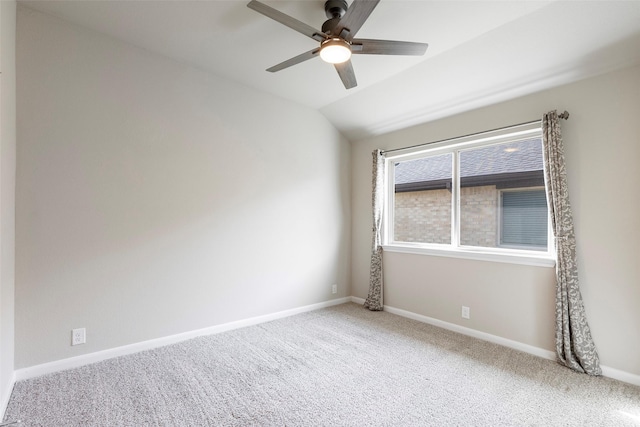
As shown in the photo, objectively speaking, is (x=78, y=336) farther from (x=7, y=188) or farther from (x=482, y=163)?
(x=482, y=163)

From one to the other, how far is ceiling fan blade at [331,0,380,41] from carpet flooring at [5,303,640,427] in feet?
7.74

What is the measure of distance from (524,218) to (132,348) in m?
3.81

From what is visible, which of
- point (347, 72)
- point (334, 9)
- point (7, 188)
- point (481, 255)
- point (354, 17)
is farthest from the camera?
point (481, 255)

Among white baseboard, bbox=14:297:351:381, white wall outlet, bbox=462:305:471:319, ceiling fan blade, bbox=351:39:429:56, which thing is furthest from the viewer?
white wall outlet, bbox=462:305:471:319

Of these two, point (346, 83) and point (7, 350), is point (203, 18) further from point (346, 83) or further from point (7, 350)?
point (7, 350)

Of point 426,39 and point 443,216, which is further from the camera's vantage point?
point 443,216

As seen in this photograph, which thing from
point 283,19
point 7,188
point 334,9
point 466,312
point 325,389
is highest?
point 334,9

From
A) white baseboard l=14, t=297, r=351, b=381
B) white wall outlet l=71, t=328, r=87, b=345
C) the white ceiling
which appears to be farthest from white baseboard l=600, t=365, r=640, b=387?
white wall outlet l=71, t=328, r=87, b=345

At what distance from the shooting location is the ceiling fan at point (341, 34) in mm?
1810

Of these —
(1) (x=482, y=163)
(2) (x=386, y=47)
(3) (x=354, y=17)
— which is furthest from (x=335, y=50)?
(1) (x=482, y=163)

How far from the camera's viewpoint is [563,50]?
8.05 feet

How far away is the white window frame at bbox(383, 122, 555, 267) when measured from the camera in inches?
115

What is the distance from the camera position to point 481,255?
322 cm

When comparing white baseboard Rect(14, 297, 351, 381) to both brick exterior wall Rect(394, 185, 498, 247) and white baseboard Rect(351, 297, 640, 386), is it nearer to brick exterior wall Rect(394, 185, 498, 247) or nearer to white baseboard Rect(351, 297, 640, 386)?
white baseboard Rect(351, 297, 640, 386)
